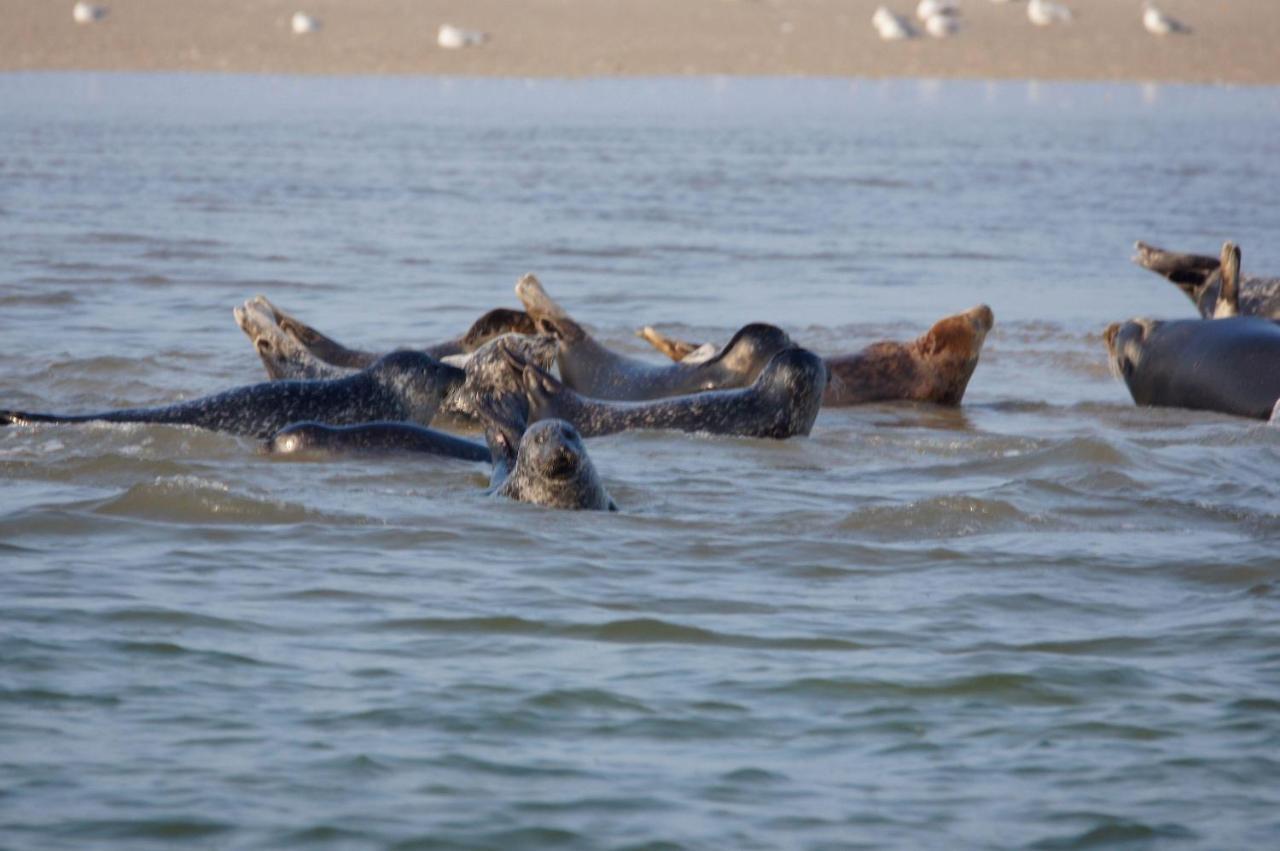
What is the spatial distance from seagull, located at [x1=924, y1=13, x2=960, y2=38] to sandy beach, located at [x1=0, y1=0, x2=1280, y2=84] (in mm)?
231

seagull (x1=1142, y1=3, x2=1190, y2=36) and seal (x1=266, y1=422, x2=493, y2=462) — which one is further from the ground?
seagull (x1=1142, y1=3, x2=1190, y2=36)

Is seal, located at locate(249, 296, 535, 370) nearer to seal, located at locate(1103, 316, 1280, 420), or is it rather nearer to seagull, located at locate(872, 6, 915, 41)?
seal, located at locate(1103, 316, 1280, 420)

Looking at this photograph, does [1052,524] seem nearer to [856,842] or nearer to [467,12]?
[856,842]

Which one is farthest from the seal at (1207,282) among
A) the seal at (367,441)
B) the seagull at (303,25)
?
the seagull at (303,25)

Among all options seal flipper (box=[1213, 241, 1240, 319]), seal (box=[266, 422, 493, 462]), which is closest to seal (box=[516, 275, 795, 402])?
seal (box=[266, 422, 493, 462])

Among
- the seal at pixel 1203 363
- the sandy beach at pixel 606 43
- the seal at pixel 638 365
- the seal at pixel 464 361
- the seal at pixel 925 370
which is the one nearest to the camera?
the seal at pixel 464 361

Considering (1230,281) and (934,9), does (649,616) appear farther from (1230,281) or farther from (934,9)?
(934,9)

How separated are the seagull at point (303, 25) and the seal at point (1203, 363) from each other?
3613 cm

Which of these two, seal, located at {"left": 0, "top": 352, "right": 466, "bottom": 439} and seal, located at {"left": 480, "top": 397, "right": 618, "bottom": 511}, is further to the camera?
seal, located at {"left": 0, "top": 352, "right": 466, "bottom": 439}

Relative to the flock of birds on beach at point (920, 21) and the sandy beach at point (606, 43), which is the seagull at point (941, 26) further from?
the sandy beach at point (606, 43)

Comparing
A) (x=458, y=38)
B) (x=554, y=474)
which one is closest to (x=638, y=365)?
(x=554, y=474)

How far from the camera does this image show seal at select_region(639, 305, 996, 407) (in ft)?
30.1

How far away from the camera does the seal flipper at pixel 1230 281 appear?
9781 mm

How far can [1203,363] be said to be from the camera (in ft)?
29.6
